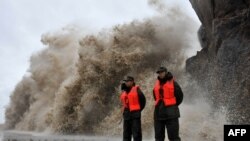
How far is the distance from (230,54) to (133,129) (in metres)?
4.57

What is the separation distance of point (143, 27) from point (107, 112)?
179 inches

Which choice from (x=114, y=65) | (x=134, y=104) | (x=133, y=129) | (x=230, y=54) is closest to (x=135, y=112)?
(x=134, y=104)

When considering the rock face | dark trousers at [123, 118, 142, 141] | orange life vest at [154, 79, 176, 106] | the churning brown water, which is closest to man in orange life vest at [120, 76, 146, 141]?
dark trousers at [123, 118, 142, 141]

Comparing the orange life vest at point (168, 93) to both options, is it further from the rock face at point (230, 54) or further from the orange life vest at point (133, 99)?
the rock face at point (230, 54)

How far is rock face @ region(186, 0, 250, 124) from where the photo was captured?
12.1m

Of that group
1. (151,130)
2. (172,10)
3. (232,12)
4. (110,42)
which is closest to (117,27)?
(110,42)

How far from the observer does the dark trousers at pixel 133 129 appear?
29.7ft

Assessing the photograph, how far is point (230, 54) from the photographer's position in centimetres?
1257

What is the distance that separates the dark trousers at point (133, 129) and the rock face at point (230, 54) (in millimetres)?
3752

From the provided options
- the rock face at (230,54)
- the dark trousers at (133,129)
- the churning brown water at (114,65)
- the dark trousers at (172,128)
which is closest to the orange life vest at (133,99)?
the dark trousers at (133,129)

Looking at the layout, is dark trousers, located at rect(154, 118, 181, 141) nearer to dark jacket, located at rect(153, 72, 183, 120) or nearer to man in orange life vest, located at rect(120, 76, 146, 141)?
dark jacket, located at rect(153, 72, 183, 120)

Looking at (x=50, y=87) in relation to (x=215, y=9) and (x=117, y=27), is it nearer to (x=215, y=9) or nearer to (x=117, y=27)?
(x=117, y=27)

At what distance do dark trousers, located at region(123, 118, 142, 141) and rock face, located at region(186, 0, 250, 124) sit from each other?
12.3ft

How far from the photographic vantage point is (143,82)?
67.0ft
